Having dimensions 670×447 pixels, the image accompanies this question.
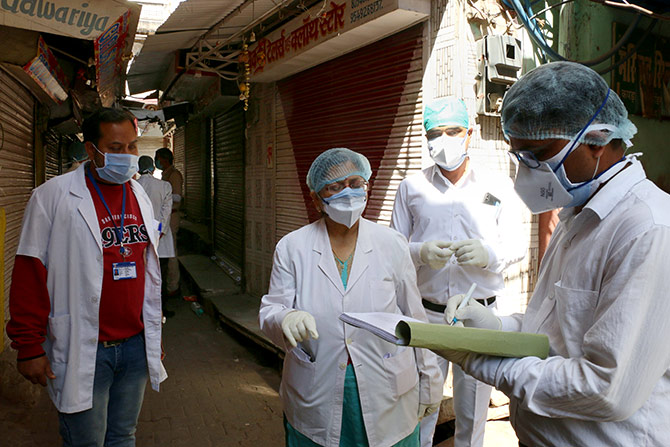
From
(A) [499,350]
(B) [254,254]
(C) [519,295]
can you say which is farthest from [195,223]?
(A) [499,350]

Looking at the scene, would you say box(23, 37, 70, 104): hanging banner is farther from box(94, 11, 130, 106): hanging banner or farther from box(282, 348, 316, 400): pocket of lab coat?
box(282, 348, 316, 400): pocket of lab coat

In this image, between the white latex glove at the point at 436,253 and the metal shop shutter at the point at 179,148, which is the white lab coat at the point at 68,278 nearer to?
the white latex glove at the point at 436,253

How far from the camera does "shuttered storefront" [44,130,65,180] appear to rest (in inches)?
332

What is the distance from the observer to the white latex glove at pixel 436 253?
303cm

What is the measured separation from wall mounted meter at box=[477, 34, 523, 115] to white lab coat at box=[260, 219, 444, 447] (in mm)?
2101

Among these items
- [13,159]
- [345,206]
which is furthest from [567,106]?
[13,159]

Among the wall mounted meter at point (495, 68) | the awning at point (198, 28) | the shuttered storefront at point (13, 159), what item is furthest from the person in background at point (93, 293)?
the awning at point (198, 28)

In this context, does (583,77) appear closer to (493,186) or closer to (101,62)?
(493,186)

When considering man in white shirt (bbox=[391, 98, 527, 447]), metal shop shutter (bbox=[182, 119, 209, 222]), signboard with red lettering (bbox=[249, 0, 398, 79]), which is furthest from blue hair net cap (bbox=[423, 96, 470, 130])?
metal shop shutter (bbox=[182, 119, 209, 222])

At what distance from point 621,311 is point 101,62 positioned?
18.7ft

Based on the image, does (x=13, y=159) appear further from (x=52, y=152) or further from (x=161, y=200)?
(x=52, y=152)

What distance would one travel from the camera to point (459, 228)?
3336 mm

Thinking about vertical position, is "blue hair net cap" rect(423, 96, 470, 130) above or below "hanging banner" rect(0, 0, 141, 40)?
below

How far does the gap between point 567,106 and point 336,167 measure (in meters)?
1.23
